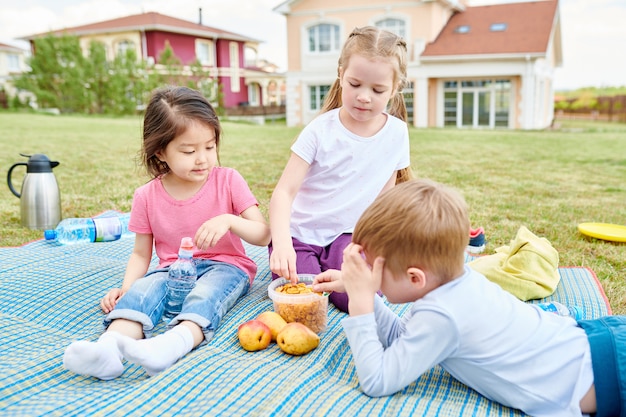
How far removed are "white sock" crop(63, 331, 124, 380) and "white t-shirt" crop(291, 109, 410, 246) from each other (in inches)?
49.4

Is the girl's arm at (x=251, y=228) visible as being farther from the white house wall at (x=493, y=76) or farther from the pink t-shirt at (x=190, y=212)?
the white house wall at (x=493, y=76)

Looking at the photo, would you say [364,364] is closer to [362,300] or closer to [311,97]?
[362,300]

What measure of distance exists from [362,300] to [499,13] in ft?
76.0

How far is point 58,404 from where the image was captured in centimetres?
177

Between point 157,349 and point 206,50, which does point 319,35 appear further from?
point 157,349

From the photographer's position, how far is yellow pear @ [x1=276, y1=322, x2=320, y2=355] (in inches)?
85.4

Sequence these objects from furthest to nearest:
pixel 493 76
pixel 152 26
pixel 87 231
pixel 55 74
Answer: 1. pixel 152 26
2. pixel 55 74
3. pixel 493 76
4. pixel 87 231

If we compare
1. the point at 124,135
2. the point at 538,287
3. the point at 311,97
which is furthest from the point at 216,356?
the point at 311,97

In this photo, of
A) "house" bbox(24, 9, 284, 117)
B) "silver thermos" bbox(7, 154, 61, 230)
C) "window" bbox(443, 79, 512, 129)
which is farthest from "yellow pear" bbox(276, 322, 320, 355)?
"house" bbox(24, 9, 284, 117)

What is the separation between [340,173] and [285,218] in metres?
0.50

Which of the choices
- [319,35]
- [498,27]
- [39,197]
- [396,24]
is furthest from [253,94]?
[39,197]

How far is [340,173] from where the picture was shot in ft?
9.83

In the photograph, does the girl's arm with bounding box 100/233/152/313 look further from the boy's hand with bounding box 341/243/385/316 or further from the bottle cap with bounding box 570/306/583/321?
the bottle cap with bounding box 570/306/583/321

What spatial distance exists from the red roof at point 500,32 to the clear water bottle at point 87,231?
60.9 ft
